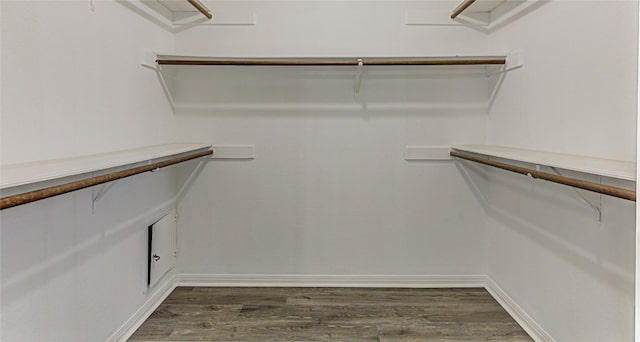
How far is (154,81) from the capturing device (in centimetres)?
256

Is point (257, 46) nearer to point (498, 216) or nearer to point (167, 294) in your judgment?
point (167, 294)

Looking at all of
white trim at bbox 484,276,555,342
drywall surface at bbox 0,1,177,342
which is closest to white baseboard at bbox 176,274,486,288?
white trim at bbox 484,276,555,342

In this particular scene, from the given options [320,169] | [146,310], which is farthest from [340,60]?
[146,310]

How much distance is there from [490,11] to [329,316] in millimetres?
2364

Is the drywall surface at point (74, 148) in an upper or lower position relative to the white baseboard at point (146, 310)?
upper

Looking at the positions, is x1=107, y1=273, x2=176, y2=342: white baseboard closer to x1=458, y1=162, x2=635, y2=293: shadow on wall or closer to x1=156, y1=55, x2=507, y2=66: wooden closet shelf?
x1=156, y1=55, x2=507, y2=66: wooden closet shelf

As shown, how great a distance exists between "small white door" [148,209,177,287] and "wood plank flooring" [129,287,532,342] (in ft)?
0.70

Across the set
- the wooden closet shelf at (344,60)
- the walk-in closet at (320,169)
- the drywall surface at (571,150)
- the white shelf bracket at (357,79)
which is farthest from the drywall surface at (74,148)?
the drywall surface at (571,150)

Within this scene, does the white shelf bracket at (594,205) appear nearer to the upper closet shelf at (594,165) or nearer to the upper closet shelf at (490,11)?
the upper closet shelf at (594,165)

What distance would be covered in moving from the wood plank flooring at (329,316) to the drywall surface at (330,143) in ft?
0.68

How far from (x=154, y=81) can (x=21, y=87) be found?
1153 millimetres

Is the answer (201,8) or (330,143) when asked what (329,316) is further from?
(201,8)

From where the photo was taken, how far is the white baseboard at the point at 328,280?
294 centimetres

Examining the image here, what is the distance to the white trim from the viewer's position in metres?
2.18
